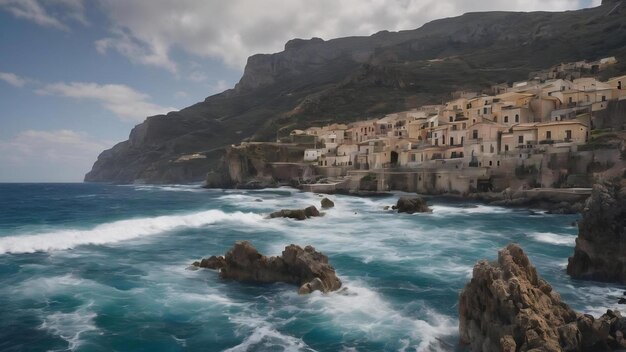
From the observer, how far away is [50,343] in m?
13.6

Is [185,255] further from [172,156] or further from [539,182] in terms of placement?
[172,156]

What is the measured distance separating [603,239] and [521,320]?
12.1 meters

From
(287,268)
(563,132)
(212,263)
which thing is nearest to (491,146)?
(563,132)

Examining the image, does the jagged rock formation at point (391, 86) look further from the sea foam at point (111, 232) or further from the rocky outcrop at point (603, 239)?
the rocky outcrop at point (603, 239)

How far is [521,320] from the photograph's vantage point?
10.7m

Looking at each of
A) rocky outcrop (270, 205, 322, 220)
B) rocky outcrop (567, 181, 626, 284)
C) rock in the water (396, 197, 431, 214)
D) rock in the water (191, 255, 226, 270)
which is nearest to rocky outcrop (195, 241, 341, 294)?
rock in the water (191, 255, 226, 270)

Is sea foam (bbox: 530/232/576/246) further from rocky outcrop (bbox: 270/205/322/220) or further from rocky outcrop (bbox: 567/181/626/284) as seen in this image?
rocky outcrop (bbox: 270/205/322/220)

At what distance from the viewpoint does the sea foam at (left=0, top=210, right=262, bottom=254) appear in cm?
2838

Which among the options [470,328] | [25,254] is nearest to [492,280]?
[470,328]

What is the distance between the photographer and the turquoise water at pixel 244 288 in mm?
14070

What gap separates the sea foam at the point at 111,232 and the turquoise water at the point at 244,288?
16 centimetres

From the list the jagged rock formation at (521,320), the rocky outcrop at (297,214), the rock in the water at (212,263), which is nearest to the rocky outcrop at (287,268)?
the rock in the water at (212,263)

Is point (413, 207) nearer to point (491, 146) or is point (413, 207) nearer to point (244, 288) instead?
point (491, 146)

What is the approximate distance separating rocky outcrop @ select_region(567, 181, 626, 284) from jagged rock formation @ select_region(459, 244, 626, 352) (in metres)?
8.22
